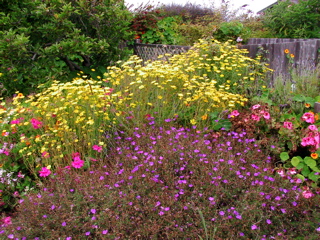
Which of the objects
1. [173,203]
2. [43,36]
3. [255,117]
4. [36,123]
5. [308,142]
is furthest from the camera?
[43,36]

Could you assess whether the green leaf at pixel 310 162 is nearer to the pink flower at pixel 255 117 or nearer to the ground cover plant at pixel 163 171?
the ground cover plant at pixel 163 171

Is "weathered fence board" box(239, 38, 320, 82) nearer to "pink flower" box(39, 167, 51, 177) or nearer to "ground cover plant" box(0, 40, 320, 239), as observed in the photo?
"ground cover plant" box(0, 40, 320, 239)

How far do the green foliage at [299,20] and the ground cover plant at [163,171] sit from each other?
15.7ft

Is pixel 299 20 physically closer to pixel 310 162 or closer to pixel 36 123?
pixel 310 162

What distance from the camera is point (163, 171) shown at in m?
2.96

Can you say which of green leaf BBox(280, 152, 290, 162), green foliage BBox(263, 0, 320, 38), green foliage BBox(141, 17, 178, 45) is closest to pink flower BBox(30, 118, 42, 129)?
green leaf BBox(280, 152, 290, 162)

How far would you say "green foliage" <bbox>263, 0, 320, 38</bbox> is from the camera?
332 inches

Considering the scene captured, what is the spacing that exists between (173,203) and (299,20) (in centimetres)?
780

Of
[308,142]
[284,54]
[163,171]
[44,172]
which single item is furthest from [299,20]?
[44,172]

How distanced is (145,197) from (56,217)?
2.29 ft

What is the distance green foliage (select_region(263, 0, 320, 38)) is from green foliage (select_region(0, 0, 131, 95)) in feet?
14.9

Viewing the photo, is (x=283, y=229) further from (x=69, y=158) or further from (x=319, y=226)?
(x=69, y=158)

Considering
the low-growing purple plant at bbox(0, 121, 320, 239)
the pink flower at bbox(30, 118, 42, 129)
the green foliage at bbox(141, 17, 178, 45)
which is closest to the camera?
the low-growing purple plant at bbox(0, 121, 320, 239)

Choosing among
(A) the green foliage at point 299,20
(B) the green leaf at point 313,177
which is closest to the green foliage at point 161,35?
(A) the green foliage at point 299,20
